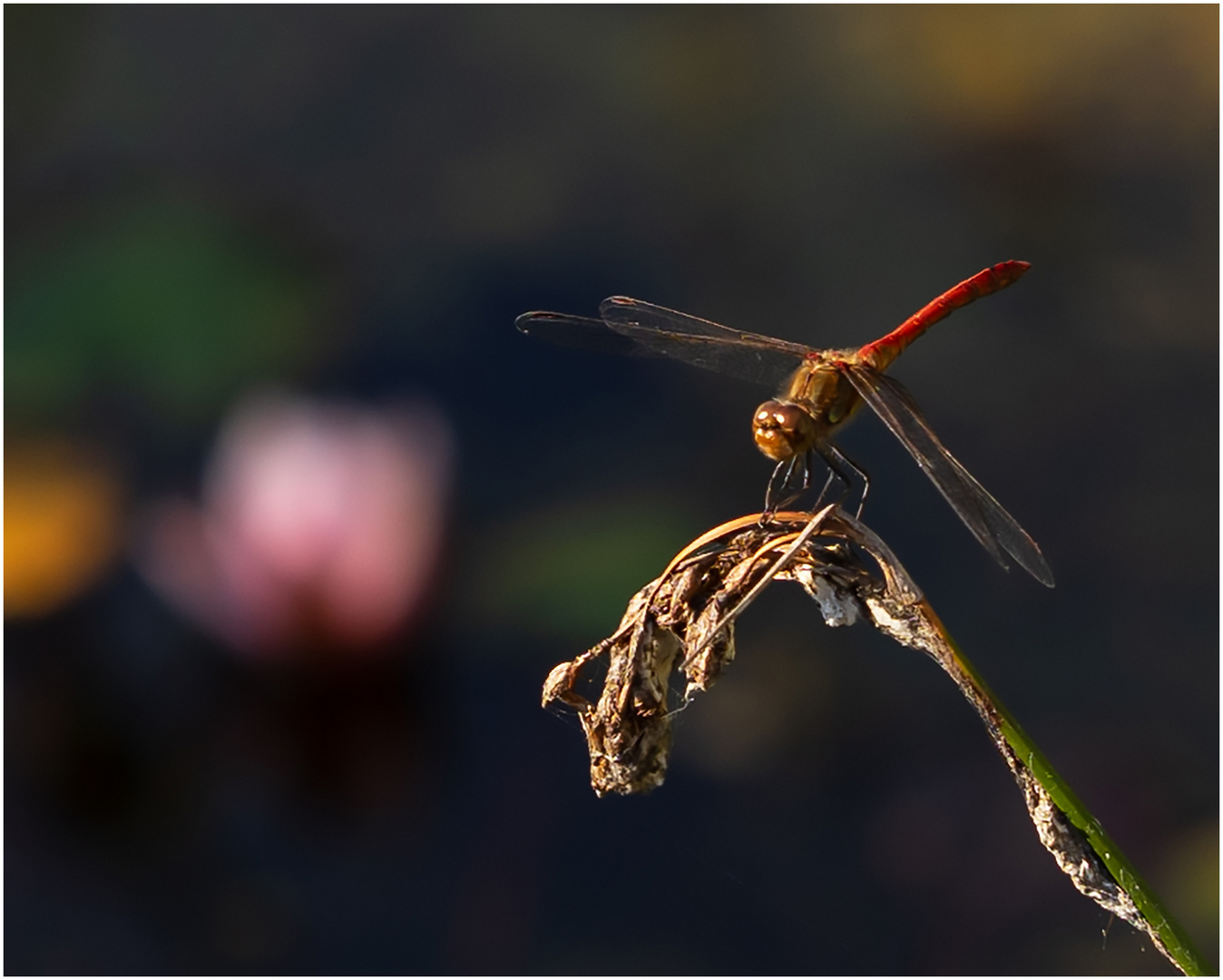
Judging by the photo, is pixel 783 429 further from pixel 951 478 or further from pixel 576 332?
pixel 576 332

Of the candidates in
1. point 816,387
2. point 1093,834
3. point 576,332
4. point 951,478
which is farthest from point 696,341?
point 1093,834

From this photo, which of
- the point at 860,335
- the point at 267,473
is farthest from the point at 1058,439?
the point at 267,473

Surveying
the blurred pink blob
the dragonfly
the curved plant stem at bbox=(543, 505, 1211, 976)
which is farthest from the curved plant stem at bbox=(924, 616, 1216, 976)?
the blurred pink blob

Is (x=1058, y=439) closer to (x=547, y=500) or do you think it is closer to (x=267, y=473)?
(x=547, y=500)

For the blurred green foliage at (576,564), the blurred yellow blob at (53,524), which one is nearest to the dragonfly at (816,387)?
the blurred green foliage at (576,564)

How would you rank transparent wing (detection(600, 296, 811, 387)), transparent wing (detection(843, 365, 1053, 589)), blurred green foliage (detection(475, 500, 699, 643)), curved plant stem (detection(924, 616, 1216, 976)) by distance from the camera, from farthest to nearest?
blurred green foliage (detection(475, 500, 699, 643)) < transparent wing (detection(600, 296, 811, 387)) < transparent wing (detection(843, 365, 1053, 589)) < curved plant stem (detection(924, 616, 1216, 976))

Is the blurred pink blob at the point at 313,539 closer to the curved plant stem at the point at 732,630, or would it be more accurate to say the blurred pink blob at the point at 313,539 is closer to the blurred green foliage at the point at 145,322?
the blurred green foliage at the point at 145,322

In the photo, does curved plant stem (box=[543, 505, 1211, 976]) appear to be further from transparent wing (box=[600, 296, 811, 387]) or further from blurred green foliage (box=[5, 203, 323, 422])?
blurred green foliage (box=[5, 203, 323, 422])
